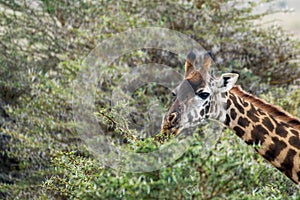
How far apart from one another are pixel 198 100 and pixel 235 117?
0.34m

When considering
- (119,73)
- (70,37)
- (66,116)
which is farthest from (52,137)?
(70,37)

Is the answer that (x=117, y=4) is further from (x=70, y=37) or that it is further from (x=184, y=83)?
(x=184, y=83)

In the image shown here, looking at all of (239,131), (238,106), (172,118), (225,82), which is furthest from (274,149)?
(172,118)

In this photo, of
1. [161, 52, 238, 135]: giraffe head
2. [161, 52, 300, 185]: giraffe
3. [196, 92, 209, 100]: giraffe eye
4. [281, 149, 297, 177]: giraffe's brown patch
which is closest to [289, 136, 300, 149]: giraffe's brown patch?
[161, 52, 300, 185]: giraffe

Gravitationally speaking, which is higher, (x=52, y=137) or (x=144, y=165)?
(x=144, y=165)

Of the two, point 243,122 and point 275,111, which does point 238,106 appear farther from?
point 275,111

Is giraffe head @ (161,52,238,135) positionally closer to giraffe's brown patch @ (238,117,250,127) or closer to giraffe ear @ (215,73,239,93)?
giraffe ear @ (215,73,239,93)

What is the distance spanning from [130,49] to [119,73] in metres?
0.49

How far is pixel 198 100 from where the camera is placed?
189 inches

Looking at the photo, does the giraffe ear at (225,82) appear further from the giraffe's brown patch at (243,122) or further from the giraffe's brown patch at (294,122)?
the giraffe's brown patch at (294,122)

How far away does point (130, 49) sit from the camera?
8.34m

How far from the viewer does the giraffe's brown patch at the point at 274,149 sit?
4762 millimetres

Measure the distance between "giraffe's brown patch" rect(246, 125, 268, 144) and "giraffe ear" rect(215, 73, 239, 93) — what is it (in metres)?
0.38

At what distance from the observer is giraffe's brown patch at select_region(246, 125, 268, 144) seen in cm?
482
